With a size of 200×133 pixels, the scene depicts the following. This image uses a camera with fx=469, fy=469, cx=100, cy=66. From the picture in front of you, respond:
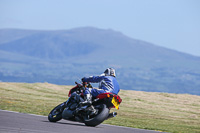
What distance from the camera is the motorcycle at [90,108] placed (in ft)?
43.0

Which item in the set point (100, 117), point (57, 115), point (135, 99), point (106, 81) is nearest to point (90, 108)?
point (100, 117)

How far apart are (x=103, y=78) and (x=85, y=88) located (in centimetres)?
61

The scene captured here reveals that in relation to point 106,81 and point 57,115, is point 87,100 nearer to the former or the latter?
point 106,81

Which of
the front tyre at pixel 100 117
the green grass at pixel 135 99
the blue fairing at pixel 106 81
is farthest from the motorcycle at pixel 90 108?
the green grass at pixel 135 99

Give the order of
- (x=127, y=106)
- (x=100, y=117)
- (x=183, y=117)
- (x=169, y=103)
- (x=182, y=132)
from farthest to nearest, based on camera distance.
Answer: (x=169, y=103) < (x=127, y=106) < (x=183, y=117) < (x=182, y=132) < (x=100, y=117)

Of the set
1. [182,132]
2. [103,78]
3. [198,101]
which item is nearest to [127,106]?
[198,101]

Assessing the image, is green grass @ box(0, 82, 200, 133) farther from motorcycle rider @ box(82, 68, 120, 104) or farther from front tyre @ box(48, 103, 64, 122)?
motorcycle rider @ box(82, 68, 120, 104)

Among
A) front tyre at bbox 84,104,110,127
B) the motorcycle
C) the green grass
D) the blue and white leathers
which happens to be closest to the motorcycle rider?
the blue and white leathers

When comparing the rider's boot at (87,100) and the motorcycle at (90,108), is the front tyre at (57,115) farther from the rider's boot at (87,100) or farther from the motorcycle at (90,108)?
the rider's boot at (87,100)

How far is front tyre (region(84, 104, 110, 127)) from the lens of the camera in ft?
42.5

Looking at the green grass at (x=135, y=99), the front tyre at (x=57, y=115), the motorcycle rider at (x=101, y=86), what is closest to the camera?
the motorcycle rider at (x=101, y=86)

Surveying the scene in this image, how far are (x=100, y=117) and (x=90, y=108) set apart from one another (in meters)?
0.44

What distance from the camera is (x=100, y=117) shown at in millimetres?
12953

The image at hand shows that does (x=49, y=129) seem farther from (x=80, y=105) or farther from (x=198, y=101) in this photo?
(x=198, y=101)
